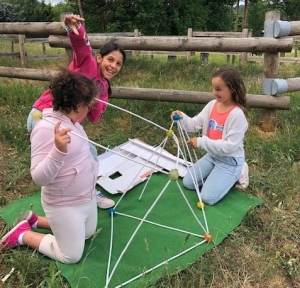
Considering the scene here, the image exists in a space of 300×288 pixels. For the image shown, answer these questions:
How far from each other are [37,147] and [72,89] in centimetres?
42

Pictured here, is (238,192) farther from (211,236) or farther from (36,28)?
(36,28)

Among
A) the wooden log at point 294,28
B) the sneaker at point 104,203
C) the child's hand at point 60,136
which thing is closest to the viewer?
the child's hand at point 60,136

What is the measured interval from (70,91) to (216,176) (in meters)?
1.73

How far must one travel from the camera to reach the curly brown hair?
2.26 m

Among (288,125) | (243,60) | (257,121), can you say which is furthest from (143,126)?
(243,60)

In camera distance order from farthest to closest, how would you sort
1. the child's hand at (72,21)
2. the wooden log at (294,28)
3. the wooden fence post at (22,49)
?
the wooden fence post at (22,49) → the wooden log at (294,28) → the child's hand at (72,21)

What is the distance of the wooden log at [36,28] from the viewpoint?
498 centimetres

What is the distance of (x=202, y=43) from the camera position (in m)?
4.65

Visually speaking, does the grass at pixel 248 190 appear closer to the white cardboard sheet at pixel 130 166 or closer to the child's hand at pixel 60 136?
the white cardboard sheet at pixel 130 166

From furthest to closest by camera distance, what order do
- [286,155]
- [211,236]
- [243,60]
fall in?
[243,60] → [286,155] → [211,236]

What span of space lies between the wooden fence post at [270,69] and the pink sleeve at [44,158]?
3.25 m

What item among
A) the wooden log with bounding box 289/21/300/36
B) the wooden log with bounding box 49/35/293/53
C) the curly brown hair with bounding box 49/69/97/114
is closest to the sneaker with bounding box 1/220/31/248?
the curly brown hair with bounding box 49/69/97/114

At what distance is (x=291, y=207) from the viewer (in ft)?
10.7

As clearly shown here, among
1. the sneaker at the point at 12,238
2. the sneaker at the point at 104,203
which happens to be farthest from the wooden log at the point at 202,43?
the sneaker at the point at 12,238
